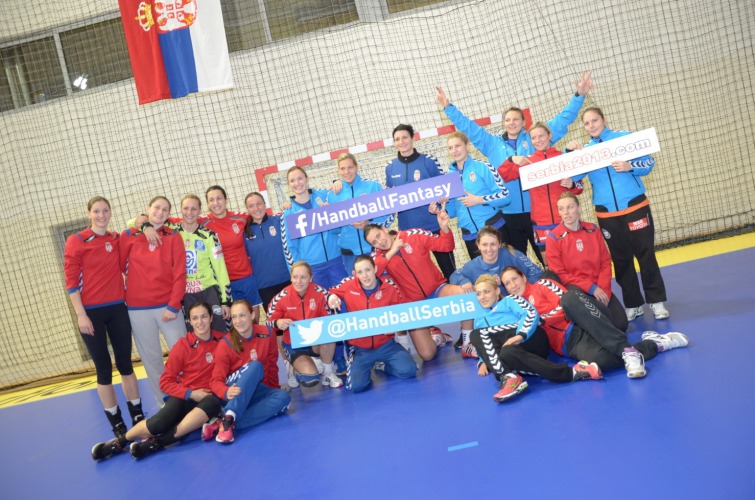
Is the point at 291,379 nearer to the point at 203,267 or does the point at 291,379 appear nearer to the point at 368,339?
the point at 368,339

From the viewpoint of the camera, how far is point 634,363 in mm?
4508

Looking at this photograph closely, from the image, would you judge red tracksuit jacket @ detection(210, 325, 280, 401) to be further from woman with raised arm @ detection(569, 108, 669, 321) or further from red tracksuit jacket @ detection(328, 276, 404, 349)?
woman with raised arm @ detection(569, 108, 669, 321)

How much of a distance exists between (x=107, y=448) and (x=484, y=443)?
10.9 feet

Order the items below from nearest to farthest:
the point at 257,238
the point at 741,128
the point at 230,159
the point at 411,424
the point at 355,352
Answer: the point at 411,424 < the point at 355,352 < the point at 257,238 < the point at 741,128 < the point at 230,159

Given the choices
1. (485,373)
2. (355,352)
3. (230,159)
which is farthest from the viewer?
(230,159)

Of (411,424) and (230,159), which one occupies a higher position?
(230,159)

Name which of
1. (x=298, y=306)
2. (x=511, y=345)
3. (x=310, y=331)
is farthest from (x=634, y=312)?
(x=298, y=306)

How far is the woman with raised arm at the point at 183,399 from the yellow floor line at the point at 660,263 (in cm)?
351

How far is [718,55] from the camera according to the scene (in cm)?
966

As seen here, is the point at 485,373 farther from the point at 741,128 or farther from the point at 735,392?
the point at 741,128

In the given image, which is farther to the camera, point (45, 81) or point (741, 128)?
point (45, 81)

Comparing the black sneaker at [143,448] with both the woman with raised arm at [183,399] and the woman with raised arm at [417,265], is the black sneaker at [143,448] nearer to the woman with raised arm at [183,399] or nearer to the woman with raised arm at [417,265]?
the woman with raised arm at [183,399]

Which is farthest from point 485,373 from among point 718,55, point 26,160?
point 26,160

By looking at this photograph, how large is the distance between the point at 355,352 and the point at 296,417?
0.92 meters
